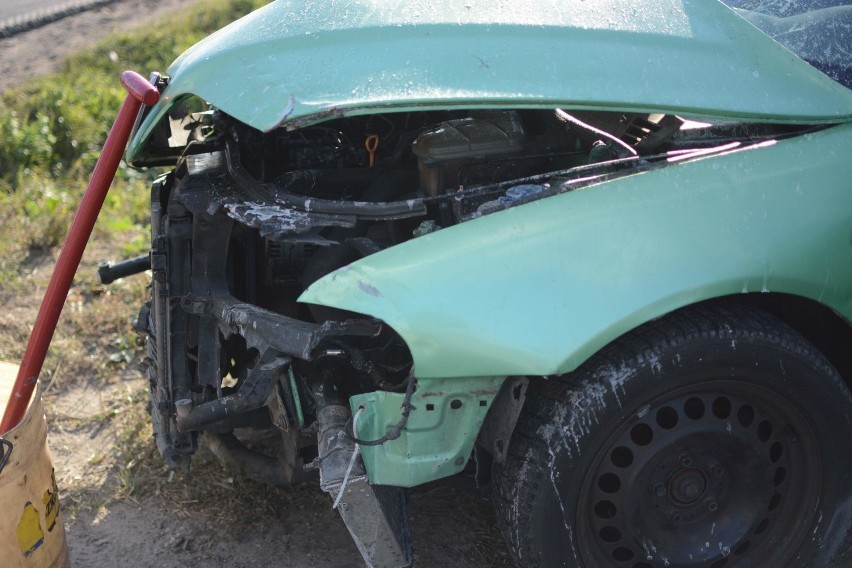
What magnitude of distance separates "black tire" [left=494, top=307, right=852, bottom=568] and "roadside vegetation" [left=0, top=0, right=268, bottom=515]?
1.69 meters

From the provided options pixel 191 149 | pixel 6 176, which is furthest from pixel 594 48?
pixel 6 176

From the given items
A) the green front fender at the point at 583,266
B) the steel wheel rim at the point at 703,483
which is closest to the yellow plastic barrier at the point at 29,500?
the green front fender at the point at 583,266

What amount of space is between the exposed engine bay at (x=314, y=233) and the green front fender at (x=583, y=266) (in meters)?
A: 0.12

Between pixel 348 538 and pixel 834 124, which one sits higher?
pixel 834 124

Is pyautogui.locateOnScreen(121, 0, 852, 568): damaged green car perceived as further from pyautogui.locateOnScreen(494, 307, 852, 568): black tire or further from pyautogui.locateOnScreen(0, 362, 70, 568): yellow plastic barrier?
pyautogui.locateOnScreen(0, 362, 70, 568): yellow plastic barrier

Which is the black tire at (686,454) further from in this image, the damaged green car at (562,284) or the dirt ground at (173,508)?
the dirt ground at (173,508)

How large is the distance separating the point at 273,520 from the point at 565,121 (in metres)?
1.70

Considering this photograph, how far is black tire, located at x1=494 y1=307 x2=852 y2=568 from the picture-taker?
235cm

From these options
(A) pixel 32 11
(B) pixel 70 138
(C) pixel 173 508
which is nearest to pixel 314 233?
(C) pixel 173 508

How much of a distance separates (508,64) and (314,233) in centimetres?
71

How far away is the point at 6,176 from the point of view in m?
5.66

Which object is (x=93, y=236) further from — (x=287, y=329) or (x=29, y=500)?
(x=287, y=329)

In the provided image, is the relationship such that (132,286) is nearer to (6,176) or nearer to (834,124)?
(6,176)

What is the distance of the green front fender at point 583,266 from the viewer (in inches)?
87.4
